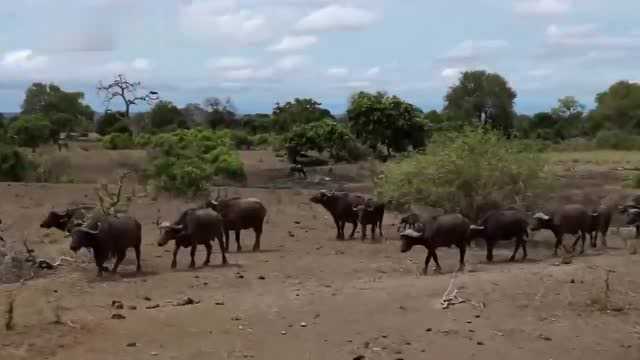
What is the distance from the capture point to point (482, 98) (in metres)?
82.6

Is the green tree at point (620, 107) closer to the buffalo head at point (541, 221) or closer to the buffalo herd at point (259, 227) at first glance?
the buffalo herd at point (259, 227)

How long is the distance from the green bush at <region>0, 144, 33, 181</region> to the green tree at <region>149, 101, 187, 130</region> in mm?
46281

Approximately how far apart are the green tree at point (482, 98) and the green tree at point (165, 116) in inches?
1075

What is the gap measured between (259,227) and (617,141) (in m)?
53.3

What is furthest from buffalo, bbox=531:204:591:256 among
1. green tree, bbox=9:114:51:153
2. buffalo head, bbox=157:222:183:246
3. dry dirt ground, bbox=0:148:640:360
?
green tree, bbox=9:114:51:153

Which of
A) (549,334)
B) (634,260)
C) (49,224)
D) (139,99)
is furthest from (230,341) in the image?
(139,99)

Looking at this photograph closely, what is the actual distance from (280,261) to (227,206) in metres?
3.18

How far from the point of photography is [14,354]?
11.6 meters

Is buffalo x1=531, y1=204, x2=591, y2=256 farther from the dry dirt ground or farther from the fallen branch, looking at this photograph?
the fallen branch

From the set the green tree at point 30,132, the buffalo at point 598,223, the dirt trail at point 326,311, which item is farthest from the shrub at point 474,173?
the green tree at point 30,132

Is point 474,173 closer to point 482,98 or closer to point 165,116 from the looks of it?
point 482,98

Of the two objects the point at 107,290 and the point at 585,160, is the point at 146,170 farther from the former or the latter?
the point at 585,160

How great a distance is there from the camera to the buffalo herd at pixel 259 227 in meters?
19.2

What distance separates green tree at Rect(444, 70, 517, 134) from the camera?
8094cm
